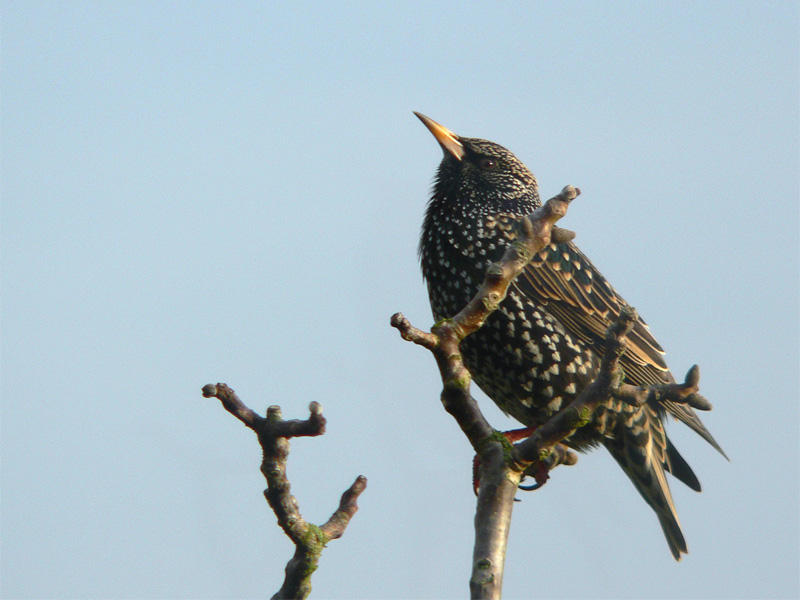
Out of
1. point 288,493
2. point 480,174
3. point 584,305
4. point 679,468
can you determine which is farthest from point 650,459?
point 288,493

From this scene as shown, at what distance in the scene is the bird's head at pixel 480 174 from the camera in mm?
5805

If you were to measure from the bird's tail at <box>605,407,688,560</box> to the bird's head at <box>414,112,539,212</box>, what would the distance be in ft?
4.98

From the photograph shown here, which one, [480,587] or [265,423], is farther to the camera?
[265,423]

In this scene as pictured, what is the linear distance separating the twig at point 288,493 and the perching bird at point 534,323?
193 centimetres

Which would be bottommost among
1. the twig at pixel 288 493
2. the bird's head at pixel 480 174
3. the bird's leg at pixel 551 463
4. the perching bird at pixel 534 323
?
the twig at pixel 288 493

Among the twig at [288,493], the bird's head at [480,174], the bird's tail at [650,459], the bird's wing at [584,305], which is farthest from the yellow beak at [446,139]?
the twig at [288,493]

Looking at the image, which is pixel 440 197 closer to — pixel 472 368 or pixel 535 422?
pixel 472 368

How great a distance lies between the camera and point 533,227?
3.18 meters

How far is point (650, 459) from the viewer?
553cm

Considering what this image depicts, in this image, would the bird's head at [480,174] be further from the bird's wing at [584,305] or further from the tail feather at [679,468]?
the tail feather at [679,468]

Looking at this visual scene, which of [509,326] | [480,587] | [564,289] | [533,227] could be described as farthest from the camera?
[564,289]

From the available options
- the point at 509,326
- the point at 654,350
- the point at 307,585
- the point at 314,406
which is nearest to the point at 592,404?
the point at 314,406

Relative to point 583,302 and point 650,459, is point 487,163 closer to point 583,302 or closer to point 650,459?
point 583,302

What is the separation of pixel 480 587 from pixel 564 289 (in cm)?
284
